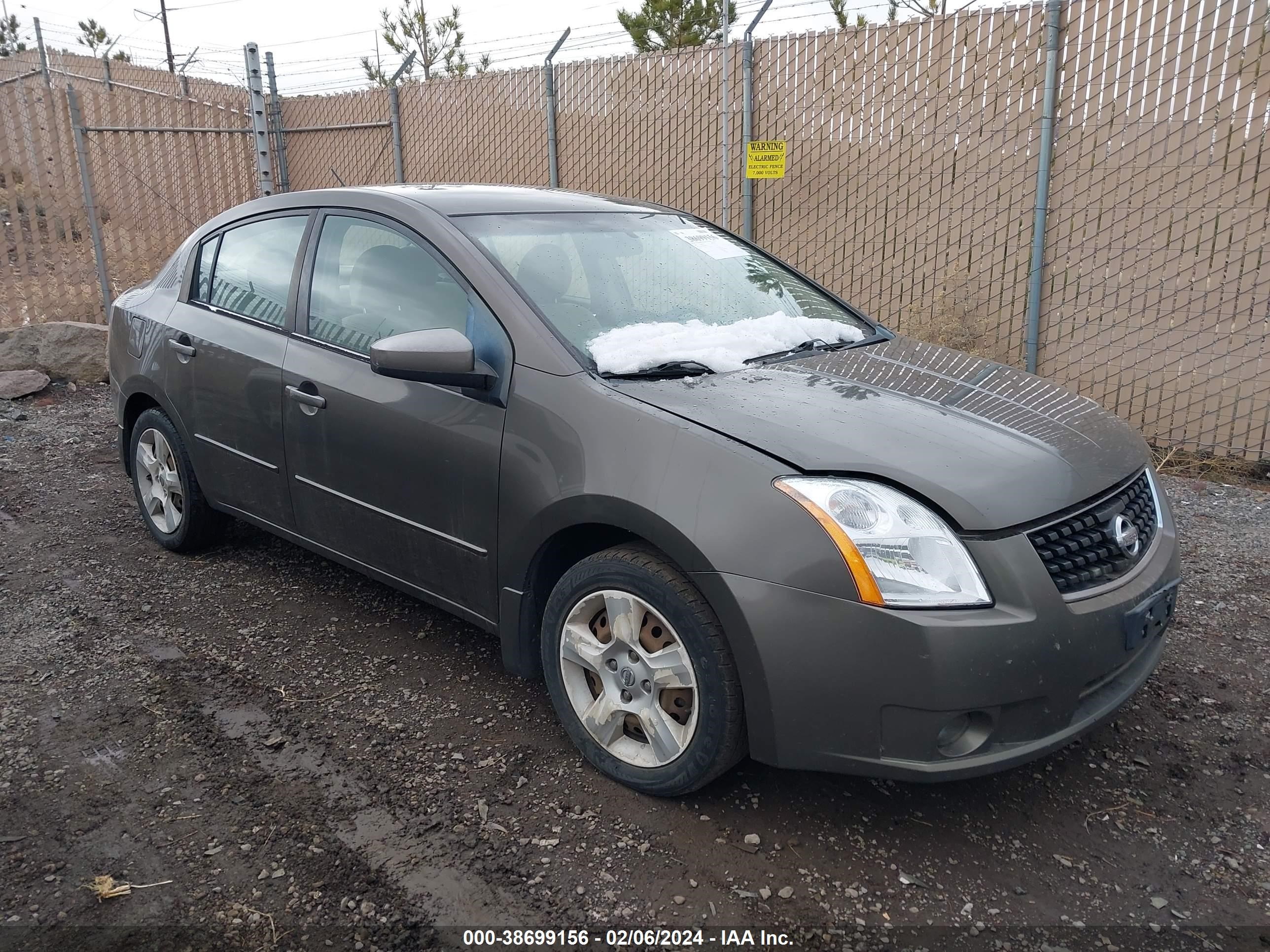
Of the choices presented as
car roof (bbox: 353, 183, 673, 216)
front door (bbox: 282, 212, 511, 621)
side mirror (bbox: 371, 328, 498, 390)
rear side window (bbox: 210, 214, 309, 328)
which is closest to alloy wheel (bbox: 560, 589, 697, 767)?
front door (bbox: 282, 212, 511, 621)

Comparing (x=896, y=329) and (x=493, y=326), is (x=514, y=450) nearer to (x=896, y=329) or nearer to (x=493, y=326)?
(x=493, y=326)

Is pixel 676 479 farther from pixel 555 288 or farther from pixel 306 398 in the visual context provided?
pixel 306 398

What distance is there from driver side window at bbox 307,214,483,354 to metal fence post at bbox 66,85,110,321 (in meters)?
6.74

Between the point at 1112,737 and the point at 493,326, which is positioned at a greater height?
the point at 493,326

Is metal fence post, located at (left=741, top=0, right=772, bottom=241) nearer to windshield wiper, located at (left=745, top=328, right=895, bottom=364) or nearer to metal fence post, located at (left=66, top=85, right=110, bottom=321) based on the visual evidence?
windshield wiper, located at (left=745, top=328, right=895, bottom=364)

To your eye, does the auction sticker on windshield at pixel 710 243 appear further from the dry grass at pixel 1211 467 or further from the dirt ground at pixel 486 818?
the dry grass at pixel 1211 467

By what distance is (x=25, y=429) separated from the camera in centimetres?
702

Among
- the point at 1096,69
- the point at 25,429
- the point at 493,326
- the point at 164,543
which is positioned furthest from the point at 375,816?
the point at 1096,69

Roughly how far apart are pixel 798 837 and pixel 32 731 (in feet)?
7.87

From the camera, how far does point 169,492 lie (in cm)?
459

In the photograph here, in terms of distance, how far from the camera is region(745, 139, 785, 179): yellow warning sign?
25.4 ft

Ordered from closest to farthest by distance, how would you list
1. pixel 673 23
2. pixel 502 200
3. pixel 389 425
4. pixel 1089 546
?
1. pixel 1089 546
2. pixel 389 425
3. pixel 502 200
4. pixel 673 23

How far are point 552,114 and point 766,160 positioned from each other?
2.57m

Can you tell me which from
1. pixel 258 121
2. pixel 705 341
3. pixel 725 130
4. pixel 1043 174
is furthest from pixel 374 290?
pixel 258 121
